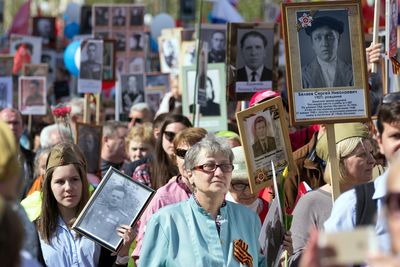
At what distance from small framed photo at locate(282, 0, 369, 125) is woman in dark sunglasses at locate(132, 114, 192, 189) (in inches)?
74.3

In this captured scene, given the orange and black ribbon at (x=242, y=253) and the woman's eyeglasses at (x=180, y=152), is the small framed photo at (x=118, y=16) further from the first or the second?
the orange and black ribbon at (x=242, y=253)

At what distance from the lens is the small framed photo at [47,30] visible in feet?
62.1

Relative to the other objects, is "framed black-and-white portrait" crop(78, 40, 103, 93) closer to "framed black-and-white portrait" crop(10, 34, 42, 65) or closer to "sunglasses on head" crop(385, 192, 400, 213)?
→ "framed black-and-white portrait" crop(10, 34, 42, 65)

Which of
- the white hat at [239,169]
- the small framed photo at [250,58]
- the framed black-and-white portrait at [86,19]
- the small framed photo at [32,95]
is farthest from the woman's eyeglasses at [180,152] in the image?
the framed black-and-white portrait at [86,19]

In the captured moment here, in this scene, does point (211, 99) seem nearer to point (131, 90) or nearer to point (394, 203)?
point (131, 90)

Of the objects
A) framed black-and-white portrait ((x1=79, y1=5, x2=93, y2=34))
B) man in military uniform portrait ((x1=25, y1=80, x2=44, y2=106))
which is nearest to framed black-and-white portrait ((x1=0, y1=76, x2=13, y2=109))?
man in military uniform portrait ((x1=25, y1=80, x2=44, y2=106))

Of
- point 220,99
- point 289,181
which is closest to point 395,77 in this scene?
point 289,181

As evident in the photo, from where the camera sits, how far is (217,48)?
1266cm

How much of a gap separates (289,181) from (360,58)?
1.18 m

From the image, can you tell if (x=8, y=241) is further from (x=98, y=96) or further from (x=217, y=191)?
(x=98, y=96)

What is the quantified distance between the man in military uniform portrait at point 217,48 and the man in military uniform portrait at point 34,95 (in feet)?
7.26

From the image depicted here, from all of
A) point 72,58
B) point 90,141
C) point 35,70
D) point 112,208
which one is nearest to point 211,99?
point 90,141

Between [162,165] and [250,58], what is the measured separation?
7.88 feet

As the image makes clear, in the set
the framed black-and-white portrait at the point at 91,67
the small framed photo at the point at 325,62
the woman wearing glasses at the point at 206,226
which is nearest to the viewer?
the woman wearing glasses at the point at 206,226
